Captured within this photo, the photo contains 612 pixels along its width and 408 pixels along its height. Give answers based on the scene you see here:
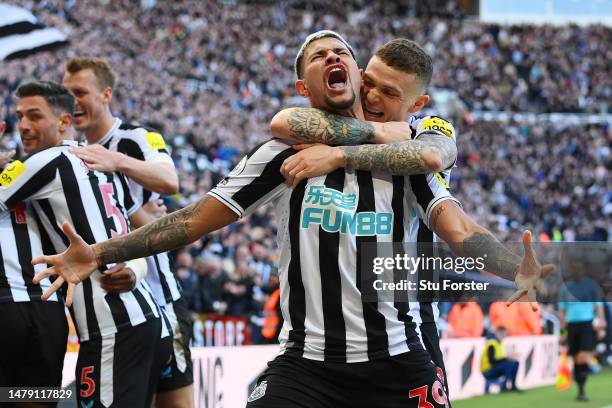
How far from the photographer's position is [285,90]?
28125mm

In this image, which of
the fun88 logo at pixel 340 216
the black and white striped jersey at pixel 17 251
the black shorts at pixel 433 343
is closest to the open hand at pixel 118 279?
the black and white striped jersey at pixel 17 251

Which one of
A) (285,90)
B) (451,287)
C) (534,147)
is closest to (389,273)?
(451,287)

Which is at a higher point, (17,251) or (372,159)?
(372,159)

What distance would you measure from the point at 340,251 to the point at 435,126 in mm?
738

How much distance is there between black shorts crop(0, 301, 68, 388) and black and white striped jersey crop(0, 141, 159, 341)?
0.74 ft

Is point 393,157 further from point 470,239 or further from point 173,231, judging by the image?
point 173,231

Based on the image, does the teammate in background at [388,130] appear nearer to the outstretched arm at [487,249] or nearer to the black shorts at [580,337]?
the outstretched arm at [487,249]

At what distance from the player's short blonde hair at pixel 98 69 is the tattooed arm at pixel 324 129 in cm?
241

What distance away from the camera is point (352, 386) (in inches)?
144

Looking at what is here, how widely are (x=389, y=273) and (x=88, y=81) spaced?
9.63 ft

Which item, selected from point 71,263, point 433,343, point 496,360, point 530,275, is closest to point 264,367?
point 496,360

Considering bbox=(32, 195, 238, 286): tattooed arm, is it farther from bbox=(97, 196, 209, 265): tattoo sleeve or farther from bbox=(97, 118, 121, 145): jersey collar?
bbox=(97, 118, 121, 145): jersey collar

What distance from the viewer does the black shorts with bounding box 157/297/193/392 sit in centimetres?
594

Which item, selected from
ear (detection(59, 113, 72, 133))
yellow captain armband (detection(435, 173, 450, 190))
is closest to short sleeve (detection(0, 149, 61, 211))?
ear (detection(59, 113, 72, 133))
